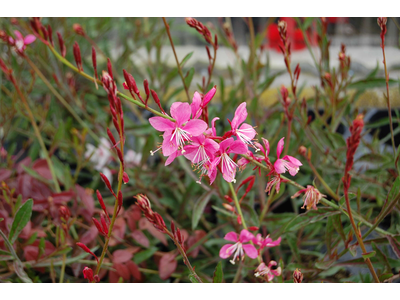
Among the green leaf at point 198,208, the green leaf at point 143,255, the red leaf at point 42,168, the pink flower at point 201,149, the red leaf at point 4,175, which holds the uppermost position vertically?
the pink flower at point 201,149

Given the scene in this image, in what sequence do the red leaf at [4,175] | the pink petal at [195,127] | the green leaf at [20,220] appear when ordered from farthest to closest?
the red leaf at [4,175], the green leaf at [20,220], the pink petal at [195,127]

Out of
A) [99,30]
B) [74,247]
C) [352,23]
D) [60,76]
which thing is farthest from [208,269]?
[352,23]

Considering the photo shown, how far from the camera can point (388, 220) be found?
2.28 feet

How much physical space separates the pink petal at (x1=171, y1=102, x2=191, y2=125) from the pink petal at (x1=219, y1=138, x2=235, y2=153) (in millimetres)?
41

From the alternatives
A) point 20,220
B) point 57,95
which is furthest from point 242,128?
point 57,95

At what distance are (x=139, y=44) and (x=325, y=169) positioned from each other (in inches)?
26.6

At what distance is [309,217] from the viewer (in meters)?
0.42

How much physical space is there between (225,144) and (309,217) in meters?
0.17

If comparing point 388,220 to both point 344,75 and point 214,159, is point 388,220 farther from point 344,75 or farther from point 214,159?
point 214,159

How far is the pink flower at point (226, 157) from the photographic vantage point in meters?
0.32

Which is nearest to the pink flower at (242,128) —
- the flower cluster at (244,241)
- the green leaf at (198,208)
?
the flower cluster at (244,241)

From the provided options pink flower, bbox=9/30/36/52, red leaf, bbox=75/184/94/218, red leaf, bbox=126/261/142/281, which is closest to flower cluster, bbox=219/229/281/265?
red leaf, bbox=126/261/142/281

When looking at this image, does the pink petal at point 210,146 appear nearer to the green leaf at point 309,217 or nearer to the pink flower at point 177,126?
the pink flower at point 177,126

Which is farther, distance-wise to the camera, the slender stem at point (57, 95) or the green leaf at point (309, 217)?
the slender stem at point (57, 95)
